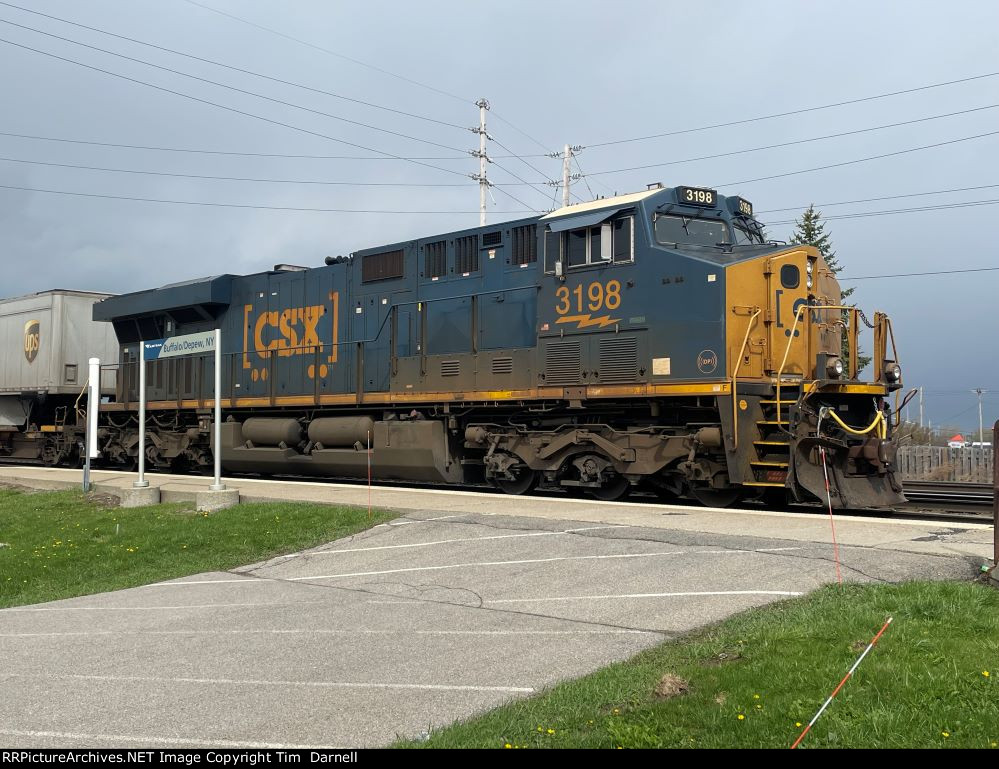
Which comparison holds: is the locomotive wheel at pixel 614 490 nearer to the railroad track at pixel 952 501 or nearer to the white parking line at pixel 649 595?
the railroad track at pixel 952 501

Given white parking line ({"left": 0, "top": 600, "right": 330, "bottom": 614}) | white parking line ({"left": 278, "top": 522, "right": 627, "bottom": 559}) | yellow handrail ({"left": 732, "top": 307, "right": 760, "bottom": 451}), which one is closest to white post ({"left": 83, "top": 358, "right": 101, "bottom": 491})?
white parking line ({"left": 278, "top": 522, "right": 627, "bottom": 559})

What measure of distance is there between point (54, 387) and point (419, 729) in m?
21.0

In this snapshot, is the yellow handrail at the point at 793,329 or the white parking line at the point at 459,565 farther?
the yellow handrail at the point at 793,329

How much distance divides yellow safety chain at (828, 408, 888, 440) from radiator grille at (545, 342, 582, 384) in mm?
3382

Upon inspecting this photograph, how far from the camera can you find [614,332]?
11.9 m

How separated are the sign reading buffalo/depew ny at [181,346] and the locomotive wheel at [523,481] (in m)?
5.24

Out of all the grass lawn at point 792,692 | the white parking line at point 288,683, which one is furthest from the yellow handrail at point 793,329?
the white parking line at point 288,683

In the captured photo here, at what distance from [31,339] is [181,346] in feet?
34.0

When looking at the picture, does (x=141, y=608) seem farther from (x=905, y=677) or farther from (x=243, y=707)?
(x=905, y=677)

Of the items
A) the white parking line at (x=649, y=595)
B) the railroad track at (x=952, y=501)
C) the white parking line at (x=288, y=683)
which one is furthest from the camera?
the railroad track at (x=952, y=501)

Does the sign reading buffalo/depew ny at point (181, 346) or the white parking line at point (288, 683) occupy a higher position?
the sign reading buffalo/depew ny at point (181, 346)

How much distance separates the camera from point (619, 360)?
11781mm

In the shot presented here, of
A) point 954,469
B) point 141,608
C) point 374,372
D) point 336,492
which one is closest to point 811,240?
point 954,469

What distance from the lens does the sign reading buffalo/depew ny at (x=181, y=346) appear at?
1438 cm
